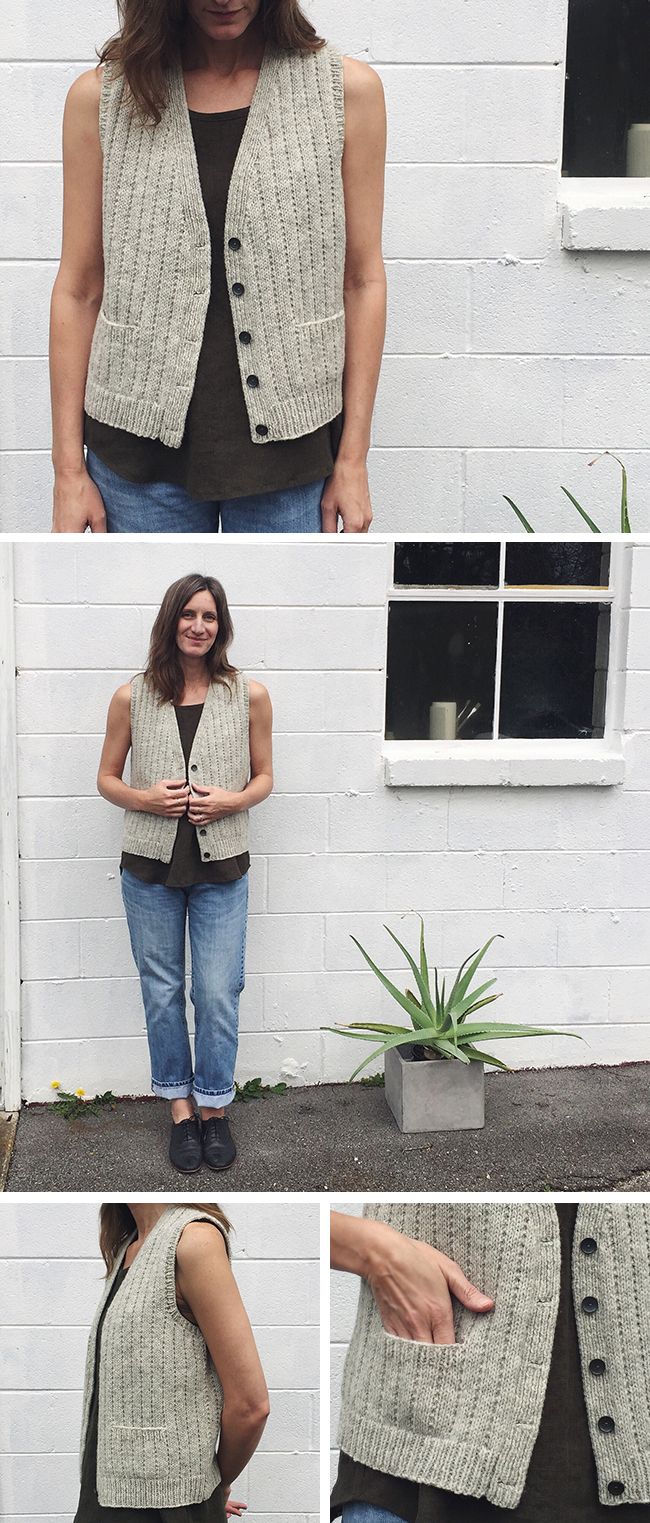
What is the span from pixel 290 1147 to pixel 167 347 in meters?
1.17

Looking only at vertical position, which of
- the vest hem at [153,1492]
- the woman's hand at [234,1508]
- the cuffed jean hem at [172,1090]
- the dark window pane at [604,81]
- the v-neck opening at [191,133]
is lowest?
the woman's hand at [234,1508]

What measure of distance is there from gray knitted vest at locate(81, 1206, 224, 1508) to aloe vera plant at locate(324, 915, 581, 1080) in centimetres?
80

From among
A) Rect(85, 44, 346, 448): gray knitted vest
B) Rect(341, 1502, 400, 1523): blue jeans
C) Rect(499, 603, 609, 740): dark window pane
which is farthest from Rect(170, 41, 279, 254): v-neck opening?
Rect(341, 1502, 400, 1523): blue jeans

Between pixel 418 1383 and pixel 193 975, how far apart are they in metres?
0.86

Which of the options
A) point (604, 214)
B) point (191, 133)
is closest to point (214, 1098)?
point (191, 133)

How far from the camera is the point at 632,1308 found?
1045 millimetres

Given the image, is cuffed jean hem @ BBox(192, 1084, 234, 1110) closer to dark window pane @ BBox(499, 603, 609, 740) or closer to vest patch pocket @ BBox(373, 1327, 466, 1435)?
dark window pane @ BBox(499, 603, 609, 740)

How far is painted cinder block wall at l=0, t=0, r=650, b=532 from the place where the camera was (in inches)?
88.7

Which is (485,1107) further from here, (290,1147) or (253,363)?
(253,363)

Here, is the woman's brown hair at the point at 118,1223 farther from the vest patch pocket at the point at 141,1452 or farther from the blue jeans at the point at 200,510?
the blue jeans at the point at 200,510

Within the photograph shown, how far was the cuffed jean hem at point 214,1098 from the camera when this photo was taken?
1.95 metres

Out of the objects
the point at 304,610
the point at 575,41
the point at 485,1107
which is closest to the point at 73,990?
the point at 485,1107

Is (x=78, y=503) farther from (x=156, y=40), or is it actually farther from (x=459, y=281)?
(x=459, y=281)

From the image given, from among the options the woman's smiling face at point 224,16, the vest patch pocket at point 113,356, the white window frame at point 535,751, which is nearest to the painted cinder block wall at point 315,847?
the white window frame at point 535,751
